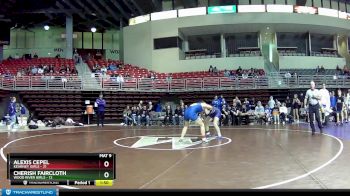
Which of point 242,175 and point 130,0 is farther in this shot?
point 130,0

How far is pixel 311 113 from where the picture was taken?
39.1 feet

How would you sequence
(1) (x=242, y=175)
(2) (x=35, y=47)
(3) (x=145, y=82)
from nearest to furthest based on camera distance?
(1) (x=242, y=175)
(3) (x=145, y=82)
(2) (x=35, y=47)

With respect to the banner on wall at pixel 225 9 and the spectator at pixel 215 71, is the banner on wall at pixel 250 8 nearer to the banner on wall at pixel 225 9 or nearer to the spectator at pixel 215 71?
the banner on wall at pixel 225 9

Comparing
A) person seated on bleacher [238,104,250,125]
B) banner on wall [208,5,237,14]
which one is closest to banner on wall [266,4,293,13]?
banner on wall [208,5,237,14]

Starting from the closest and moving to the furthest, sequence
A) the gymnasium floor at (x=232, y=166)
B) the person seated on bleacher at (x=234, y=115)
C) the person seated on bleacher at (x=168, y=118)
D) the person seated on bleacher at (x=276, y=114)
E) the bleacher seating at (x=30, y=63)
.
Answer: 1. the gymnasium floor at (x=232, y=166)
2. the person seated on bleacher at (x=276, y=114)
3. the person seated on bleacher at (x=234, y=115)
4. the person seated on bleacher at (x=168, y=118)
5. the bleacher seating at (x=30, y=63)

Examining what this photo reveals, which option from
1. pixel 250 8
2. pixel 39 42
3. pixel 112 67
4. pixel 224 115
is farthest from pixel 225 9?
pixel 39 42

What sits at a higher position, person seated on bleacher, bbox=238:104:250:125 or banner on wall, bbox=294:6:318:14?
banner on wall, bbox=294:6:318:14

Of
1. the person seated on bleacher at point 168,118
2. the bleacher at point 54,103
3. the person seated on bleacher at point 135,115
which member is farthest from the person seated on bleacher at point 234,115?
the bleacher at point 54,103

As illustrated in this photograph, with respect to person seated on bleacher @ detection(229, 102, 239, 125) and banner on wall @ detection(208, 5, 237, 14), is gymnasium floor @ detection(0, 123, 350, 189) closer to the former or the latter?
person seated on bleacher @ detection(229, 102, 239, 125)

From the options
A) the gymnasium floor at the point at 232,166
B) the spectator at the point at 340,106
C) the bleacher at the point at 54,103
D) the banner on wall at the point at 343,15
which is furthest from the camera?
the banner on wall at the point at 343,15

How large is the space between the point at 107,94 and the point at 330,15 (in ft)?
66.5

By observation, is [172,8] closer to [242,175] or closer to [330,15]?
[330,15]

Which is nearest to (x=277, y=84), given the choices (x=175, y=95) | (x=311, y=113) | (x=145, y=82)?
(x=175, y=95)
